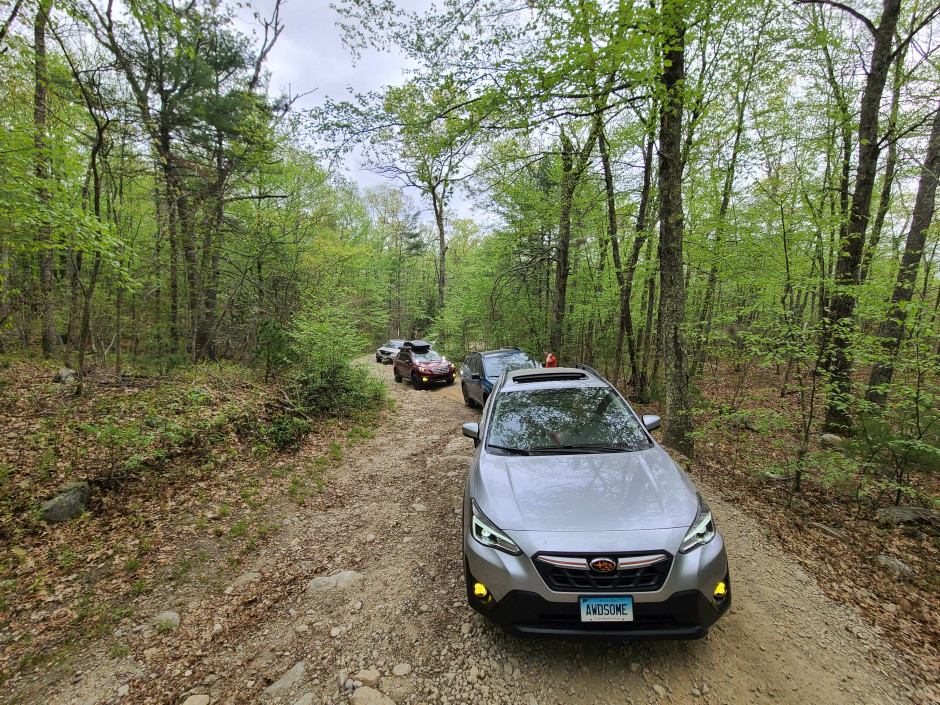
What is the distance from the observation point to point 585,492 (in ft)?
8.51

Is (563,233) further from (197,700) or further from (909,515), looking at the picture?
(197,700)

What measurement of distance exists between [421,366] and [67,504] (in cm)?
970

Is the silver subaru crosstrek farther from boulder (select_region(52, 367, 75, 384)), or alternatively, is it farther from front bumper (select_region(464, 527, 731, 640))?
boulder (select_region(52, 367, 75, 384))

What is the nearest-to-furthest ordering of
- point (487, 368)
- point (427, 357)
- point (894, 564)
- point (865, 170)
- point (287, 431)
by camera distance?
1. point (894, 564)
2. point (865, 170)
3. point (287, 431)
4. point (487, 368)
5. point (427, 357)

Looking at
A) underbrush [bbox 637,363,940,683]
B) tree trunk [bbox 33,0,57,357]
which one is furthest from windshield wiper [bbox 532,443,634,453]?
tree trunk [bbox 33,0,57,357]

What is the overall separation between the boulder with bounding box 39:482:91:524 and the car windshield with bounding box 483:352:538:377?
23.0 ft

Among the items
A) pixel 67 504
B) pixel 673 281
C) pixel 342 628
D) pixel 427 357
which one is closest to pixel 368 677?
pixel 342 628

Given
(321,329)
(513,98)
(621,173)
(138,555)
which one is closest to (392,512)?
(138,555)

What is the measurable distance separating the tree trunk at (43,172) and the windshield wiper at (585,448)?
237 inches

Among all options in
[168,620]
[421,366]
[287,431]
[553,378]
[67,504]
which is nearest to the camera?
[168,620]

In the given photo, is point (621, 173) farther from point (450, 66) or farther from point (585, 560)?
point (585, 560)

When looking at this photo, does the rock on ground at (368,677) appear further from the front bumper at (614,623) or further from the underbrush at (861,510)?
the underbrush at (861,510)

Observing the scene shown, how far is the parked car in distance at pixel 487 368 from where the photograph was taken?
29.8 feet

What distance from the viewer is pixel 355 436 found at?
23.4ft
